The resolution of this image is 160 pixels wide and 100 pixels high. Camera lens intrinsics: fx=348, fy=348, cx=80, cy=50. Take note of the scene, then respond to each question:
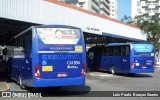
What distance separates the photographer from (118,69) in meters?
29.0

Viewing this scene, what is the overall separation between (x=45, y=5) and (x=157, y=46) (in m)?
35.1

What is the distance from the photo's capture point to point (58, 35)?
49.3 feet

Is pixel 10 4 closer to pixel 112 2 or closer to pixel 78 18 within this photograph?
pixel 78 18

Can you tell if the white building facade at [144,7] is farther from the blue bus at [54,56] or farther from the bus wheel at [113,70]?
the blue bus at [54,56]

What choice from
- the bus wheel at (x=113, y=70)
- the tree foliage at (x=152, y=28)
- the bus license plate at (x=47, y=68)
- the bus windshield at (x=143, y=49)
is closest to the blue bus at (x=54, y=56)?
the bus license plate at (x=47, y=68)

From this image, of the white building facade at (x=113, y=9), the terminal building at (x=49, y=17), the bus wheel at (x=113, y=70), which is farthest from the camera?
the white building facade at (x=113, y=9)

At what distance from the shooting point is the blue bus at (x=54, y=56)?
1462cm

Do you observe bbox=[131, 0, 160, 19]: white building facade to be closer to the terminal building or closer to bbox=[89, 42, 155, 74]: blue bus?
the terminal building

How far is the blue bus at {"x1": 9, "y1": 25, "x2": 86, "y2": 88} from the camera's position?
14625 millimetres

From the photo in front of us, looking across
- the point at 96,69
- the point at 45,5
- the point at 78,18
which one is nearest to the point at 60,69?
the point at 45,5

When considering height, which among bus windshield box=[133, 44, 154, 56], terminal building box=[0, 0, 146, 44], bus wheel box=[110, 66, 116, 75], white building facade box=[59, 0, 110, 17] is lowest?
bus wheel box=[110, 66, 116, 75]

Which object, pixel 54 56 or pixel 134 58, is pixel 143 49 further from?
pixel 54 56

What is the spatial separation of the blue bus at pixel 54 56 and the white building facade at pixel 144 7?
436 ft

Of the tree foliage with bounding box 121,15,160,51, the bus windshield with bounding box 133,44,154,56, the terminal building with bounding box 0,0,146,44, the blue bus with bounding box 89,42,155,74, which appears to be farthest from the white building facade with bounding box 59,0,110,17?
the bus windshield with bounding box 133,44,154,56
